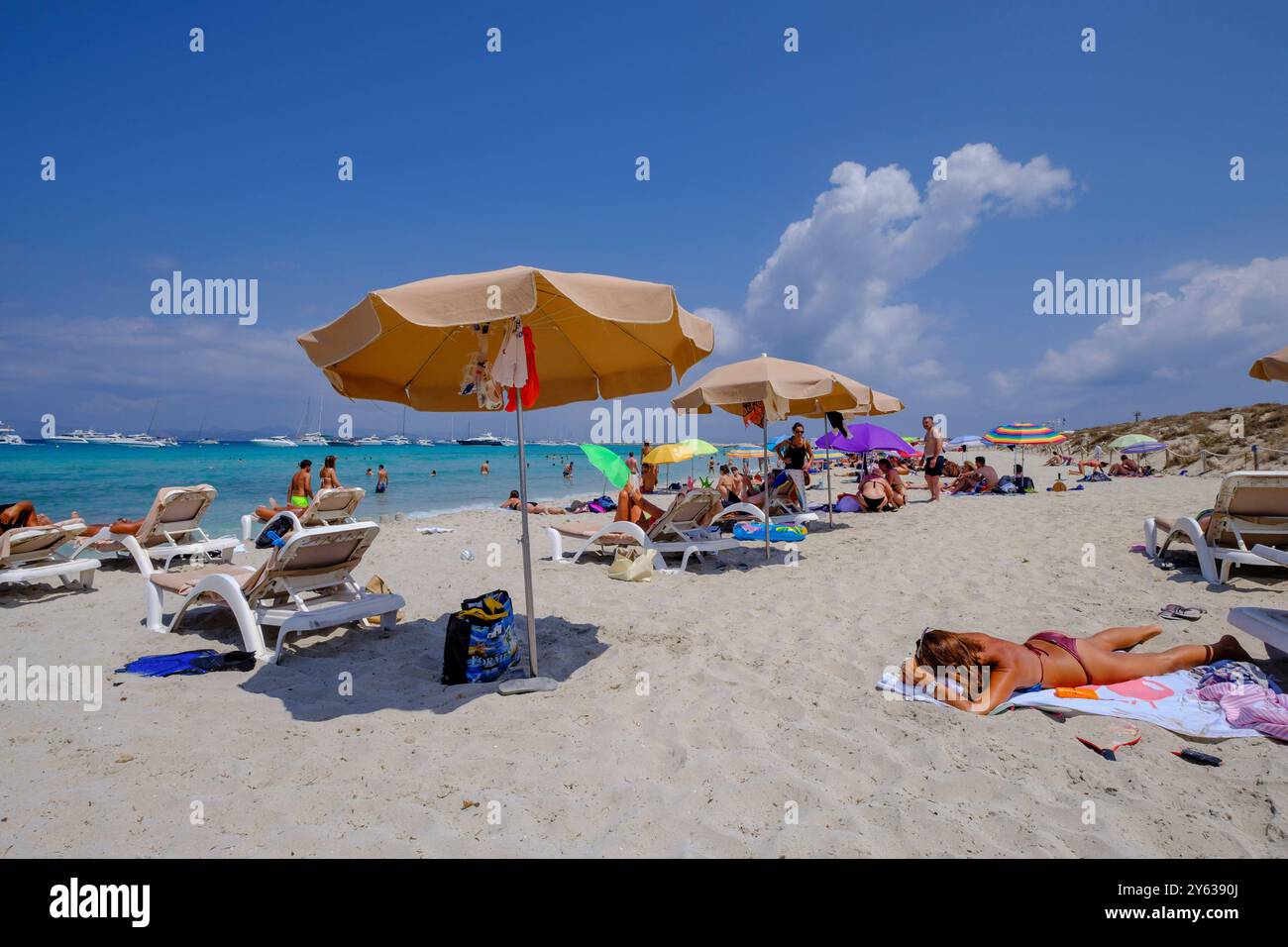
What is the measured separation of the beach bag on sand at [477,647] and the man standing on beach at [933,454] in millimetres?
11510

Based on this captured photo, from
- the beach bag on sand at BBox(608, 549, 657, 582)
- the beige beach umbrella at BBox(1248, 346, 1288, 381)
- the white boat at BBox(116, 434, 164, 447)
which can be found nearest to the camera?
the beige beach umbrella at BBox(1248, 346, 1288, 381)

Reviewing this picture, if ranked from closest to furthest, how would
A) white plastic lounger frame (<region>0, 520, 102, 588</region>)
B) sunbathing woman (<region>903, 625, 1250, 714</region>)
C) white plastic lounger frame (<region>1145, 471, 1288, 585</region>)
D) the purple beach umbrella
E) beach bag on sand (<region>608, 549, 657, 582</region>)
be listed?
sunbathing woman (<region>903, 625, 1250, 714</region>), white plastic lounger frame (<region>1145, 471, 1288, 585</region>), white plastic lounger frame (<region>0, 520, 102, 588</region>), beach bag on sand (<region>608, 549, 657, 582</region>), the purple beach umbrella

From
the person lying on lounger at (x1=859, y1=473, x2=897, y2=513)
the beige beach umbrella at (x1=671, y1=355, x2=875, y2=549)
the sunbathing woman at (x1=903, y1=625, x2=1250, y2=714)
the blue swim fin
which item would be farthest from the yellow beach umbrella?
the sunbathing woman at (x1=903, y1=625, x2=1250, y2=714)

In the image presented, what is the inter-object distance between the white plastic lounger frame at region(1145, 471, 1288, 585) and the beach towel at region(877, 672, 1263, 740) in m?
2.80

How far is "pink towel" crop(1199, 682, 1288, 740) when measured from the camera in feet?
8.92

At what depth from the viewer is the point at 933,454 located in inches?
526

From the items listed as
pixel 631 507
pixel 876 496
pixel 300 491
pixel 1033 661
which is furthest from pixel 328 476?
pixel 1033 661

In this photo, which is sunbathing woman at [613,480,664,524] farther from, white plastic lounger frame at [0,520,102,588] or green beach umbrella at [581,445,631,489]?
white plastic lounger frame at [0,520,102,588]

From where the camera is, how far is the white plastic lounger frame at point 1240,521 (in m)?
5.20

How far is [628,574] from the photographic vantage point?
249 inches
